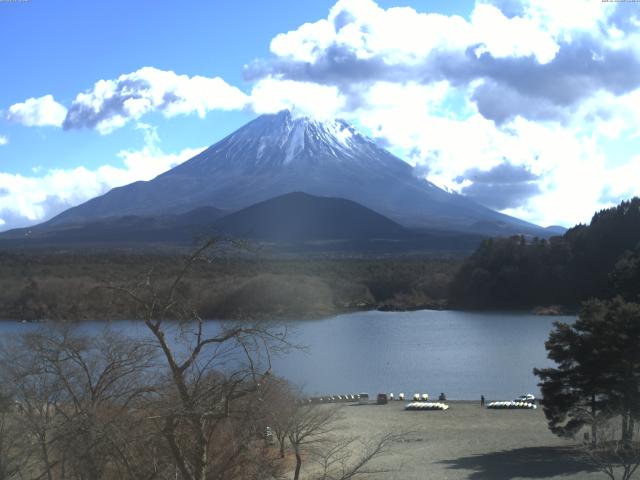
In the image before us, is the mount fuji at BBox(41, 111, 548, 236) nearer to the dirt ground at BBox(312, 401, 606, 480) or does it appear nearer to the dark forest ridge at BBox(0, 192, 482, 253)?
the dark forest ridge at BBox(0, 192, 482, 253)

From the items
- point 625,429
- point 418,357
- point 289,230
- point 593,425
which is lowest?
point 418,357

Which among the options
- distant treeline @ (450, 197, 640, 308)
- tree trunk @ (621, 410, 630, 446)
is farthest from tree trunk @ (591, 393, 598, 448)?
distant treeline @ (450, 197, 640, 308)

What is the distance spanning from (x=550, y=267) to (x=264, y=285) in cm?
2264

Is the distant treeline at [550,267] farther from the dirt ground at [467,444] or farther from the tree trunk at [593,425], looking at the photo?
the tree trunk at [593,425]

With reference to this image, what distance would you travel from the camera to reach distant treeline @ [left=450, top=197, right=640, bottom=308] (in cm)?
5303

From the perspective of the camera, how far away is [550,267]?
178 ft

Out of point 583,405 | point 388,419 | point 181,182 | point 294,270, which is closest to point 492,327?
point 294,270

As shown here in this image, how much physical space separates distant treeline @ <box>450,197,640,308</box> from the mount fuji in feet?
197

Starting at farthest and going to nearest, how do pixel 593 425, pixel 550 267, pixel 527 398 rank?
pixel 550 267, pixel 527 398, pixel 593 425

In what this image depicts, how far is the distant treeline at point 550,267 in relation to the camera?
5303 centimetres

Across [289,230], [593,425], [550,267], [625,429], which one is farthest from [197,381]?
[289,230]

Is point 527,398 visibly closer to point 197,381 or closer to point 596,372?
point 596,372

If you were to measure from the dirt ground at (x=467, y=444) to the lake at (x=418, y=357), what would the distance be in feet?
7.18

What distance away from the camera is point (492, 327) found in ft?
131
